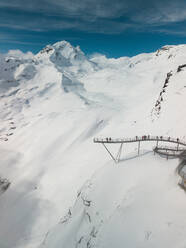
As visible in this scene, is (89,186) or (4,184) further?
(4,184)

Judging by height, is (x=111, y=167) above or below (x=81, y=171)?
above

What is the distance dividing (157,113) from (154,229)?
44.2 metres

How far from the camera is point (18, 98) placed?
19988cm

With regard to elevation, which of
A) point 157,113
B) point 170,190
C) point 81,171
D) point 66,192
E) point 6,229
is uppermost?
point 157,113

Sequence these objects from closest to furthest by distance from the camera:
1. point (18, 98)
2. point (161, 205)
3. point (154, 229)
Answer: point (154, 229)
point (161, 205)
point (18, 98)

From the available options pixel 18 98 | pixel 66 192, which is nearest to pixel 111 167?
pixel 66 192

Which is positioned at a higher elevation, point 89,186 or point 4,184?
point 89,186

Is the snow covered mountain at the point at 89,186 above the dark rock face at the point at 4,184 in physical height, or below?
above

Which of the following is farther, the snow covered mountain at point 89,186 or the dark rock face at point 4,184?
the dark rock face at point 4,184

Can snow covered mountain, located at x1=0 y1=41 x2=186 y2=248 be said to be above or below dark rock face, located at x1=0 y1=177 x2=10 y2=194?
above

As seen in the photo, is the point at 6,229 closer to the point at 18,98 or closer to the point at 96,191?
the point at 96,191

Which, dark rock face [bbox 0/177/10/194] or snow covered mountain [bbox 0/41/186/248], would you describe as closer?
snow covered mountain [bbox 0/41/186/248]

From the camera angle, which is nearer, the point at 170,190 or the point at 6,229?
the point at 170,190

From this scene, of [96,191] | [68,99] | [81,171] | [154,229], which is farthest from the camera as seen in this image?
[68,99]
